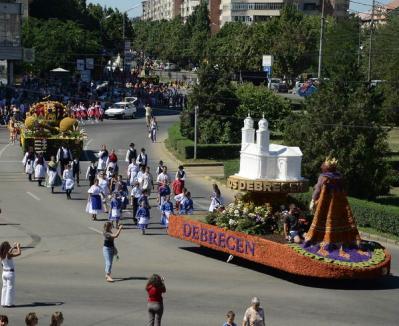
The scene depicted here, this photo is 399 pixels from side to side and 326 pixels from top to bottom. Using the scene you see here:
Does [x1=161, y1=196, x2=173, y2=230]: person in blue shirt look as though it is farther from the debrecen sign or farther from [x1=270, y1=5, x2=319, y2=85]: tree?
[x1=270, y1=5, x2=319, y2=85]: tree

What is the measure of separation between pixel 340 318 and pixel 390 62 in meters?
41.6

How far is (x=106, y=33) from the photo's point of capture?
5162 inches

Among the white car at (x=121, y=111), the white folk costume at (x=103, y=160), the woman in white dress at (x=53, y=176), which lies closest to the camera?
the woman in white dress at (x=53, y=176)

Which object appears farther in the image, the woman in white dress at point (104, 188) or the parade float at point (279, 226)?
the woman in white dress at point (104, 188)

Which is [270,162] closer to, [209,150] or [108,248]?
[108,248]

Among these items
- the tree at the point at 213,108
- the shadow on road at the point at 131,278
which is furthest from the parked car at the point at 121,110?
the shadow on road at the point at 131,278

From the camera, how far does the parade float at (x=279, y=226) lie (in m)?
22.3

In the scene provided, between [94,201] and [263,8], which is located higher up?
[263,8]

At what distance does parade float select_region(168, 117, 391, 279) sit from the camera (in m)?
22.3

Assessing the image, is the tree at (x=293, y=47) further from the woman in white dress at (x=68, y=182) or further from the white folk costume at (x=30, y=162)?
the woman in white dress at (x=68, y=182)

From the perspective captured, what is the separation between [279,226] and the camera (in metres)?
24.3

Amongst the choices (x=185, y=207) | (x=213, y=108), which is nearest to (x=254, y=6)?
(x=213, y=108)

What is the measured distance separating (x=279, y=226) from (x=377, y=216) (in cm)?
781

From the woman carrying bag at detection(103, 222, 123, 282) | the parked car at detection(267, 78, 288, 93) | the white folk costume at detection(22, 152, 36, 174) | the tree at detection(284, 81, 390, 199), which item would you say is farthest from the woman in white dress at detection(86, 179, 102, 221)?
the parked car at detection(267, 78, 288, 93)
